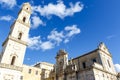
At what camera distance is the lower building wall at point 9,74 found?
73.9ft

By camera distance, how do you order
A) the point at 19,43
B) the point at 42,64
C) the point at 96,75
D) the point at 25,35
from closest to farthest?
the point at 96,75
the point at 19,43
the point at 25,35
the point at 42,64

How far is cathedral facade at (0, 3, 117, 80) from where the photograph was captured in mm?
23906

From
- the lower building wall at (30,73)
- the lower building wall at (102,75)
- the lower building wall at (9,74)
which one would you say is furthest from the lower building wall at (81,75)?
the lower building wall at (30,73)

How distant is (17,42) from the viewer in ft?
90.2

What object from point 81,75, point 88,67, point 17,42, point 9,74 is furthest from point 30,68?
point 88,67

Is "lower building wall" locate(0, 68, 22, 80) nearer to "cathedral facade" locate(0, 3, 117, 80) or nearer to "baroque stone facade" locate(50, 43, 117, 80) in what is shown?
"cathedral facade" locate(0, 3, 117, 80)

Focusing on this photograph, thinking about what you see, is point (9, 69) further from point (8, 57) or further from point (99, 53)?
point (99, 53)

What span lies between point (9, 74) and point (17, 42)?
739 cm

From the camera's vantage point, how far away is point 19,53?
88.2 ft

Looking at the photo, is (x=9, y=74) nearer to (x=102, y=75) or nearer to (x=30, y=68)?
(x=30, y=68)

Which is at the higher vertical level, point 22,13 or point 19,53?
point 22,13

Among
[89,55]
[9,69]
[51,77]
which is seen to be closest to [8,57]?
[9,69]

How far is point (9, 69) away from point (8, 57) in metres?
2.45

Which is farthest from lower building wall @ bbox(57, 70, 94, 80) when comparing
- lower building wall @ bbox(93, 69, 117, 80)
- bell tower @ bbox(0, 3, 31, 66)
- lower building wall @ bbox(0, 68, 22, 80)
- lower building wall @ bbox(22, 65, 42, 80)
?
lower building wall @ bbox(22, 65, 42, 80)
